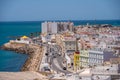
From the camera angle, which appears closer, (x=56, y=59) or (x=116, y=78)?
(x=116, y=78)

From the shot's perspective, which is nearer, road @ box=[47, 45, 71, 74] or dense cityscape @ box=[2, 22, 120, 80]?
dense cityscape @ box=[2, 22, 120, 80]

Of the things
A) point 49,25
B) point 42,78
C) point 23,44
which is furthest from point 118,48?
point 49,25

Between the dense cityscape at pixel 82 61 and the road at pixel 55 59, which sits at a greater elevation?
the dense cityscape at pixel 82 61

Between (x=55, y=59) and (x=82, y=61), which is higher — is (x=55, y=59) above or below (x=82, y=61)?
below

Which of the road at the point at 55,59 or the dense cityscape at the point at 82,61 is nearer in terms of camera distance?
the dense cityscape at the point at 82,61

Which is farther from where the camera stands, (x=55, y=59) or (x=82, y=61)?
(x=55, y=59)

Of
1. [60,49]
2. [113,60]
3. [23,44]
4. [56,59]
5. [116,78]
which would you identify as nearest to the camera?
Answer: [116,78]

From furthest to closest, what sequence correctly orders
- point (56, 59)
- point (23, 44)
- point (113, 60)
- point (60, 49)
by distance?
point (23, 44)
point (60, 49)
point (56, 59)
point (113, 60)

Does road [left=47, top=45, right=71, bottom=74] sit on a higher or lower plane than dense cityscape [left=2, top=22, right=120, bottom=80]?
lower

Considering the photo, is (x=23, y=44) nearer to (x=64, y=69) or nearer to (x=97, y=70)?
(x=64, y=69)
